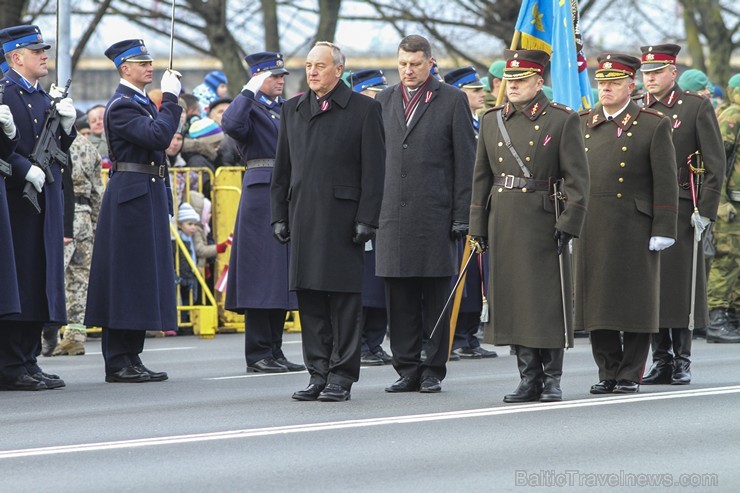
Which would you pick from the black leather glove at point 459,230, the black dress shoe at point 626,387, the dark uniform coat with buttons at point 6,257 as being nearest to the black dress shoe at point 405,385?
the black leather glove at point 459,230

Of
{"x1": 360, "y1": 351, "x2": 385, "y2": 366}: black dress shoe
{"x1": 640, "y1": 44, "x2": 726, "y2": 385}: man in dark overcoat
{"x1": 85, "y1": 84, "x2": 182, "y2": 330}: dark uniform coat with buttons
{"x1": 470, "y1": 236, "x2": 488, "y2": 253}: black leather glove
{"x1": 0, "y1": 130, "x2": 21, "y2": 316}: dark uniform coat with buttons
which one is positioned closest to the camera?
{"x1": 470, "y1": 236, "x2": 488, "y2": 253}: black leather glove

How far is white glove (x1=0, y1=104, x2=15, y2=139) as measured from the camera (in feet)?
33.6

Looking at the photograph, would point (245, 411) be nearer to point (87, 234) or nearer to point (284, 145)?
point (284, 145)

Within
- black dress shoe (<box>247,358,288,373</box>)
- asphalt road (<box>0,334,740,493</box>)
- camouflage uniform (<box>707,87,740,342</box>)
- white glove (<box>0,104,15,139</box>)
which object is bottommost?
asphalt road (<box>0,334,740,493</box>)

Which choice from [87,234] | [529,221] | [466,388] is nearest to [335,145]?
[529,221]

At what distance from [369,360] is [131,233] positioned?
2.45 metres

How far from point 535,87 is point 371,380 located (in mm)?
2684

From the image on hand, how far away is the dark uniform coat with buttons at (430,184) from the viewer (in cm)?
1017

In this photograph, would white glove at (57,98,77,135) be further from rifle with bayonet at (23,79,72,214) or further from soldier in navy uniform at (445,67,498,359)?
soldier in navy uniform at (445,67,498,359)

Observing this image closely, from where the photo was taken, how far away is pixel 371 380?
11086 mm

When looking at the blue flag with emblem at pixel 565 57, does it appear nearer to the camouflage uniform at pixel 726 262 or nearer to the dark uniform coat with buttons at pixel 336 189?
the camouflage uniform at pixel 726 262

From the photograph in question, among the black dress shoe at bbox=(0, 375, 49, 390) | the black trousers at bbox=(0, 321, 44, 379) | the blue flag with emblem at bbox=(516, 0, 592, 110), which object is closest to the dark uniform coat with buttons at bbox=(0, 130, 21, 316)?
the black trousers at bbox=(0, 321, 44, 379)

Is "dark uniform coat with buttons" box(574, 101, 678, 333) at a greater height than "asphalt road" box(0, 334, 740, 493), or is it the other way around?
"dark uniform coat with buttons" box(574, 101, 678, 333)

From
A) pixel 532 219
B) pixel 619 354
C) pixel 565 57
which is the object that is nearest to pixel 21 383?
pixel 532 219
